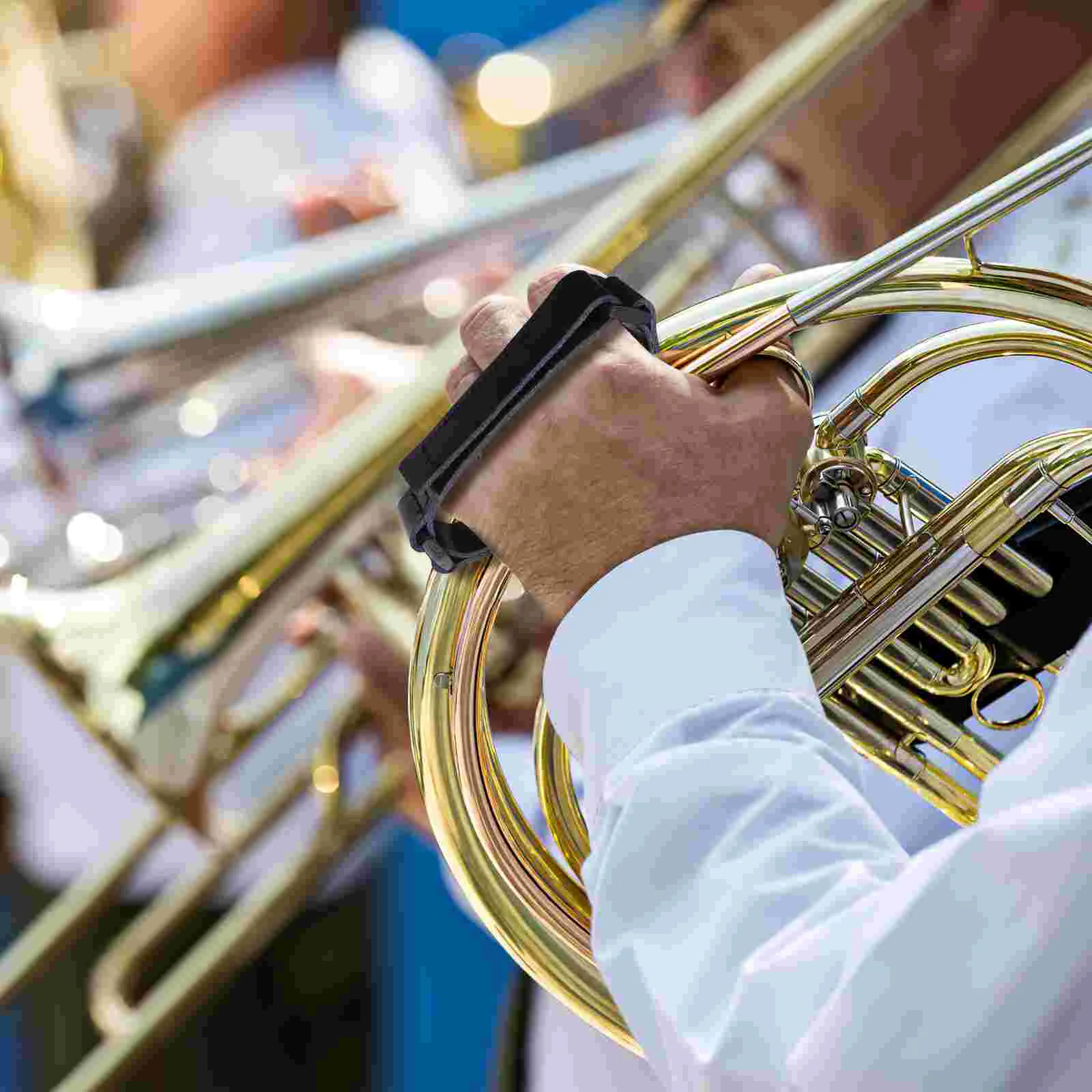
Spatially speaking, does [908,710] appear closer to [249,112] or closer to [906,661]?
[906,661]

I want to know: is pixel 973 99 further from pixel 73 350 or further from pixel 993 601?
pixel 73 350

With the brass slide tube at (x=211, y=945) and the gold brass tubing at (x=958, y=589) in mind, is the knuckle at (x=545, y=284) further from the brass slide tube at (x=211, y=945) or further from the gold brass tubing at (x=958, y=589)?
the brass slide tube at (x=211, y=945)

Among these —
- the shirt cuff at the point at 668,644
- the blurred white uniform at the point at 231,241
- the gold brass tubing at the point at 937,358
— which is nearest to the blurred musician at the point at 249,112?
the blurred white uniform at the point at 231,241

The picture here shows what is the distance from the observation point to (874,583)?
0.43 metres

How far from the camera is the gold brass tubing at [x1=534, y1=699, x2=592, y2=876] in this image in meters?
0.44

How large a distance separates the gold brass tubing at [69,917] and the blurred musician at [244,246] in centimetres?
7

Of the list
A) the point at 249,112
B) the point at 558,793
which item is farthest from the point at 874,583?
the point at 249,112

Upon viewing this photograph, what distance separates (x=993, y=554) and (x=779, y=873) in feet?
0.59

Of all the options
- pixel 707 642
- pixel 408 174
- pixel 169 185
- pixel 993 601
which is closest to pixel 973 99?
pixel 993 601

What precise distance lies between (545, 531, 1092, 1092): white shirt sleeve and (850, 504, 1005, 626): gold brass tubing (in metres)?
0.10

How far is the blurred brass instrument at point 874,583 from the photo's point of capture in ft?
1.29

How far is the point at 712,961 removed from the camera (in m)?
0.29

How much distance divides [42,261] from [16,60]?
344 millimetres

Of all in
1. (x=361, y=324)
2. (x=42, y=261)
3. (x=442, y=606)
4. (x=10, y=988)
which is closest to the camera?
(x=442, y=606)
